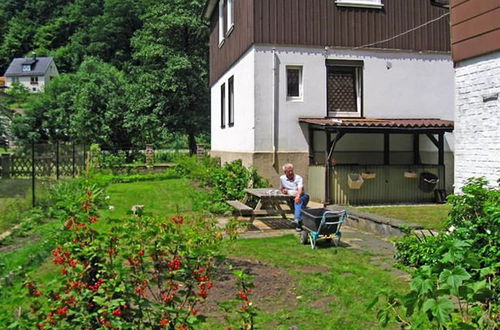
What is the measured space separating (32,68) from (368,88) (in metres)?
103

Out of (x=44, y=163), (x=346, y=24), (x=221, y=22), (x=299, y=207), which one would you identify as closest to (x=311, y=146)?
(x=346, y=24)

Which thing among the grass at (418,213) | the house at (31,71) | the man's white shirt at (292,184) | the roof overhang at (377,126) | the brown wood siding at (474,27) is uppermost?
the house at (31,71)

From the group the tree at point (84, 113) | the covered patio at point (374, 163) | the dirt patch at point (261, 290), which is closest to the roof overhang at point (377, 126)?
the covered patio at point (374, 163)

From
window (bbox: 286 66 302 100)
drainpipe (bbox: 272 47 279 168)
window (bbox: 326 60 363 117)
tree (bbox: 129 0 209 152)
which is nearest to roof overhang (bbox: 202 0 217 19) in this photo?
window (bbox: 286 66 302 100)

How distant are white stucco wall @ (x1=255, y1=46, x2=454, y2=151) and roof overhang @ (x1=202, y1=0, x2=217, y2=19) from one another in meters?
8.05

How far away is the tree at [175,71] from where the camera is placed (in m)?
37.5

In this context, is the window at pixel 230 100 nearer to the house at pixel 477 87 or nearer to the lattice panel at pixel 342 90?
the lattice panel at pixel 342 90

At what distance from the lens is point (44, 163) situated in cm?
2267

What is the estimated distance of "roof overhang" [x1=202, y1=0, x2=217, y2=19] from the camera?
2139cm

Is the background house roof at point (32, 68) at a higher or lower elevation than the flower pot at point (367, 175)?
higher

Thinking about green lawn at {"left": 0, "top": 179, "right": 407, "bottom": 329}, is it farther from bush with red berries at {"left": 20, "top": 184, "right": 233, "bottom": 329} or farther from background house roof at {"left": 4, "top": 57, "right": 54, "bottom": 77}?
background house roof at {"left": 4, "top": 57, "right": 54, "bottom": 77}

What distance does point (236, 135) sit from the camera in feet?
57.4

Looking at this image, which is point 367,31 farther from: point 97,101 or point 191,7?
point 191,7

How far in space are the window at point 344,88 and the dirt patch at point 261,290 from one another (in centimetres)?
908
